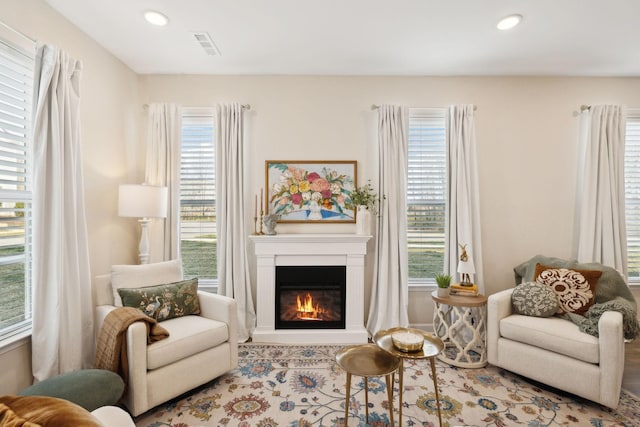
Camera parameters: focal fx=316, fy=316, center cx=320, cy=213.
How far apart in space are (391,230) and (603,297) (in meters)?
1.86

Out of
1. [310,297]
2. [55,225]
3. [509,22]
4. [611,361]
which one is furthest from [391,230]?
[55,225]

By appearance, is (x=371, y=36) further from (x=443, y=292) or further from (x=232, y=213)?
(x=443, y=292)

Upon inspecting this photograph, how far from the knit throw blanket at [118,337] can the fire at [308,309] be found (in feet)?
4.78

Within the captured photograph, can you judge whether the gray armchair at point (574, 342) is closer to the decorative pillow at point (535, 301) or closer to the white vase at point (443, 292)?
the decorative pillow at point (535, 301)

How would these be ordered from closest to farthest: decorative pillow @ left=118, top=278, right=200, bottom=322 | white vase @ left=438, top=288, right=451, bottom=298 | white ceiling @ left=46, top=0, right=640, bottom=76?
white ceiling @ left=46, top=0, right=640, bottom=76 → decorative pillow @ left=118, top=278, right=200, bottom=322 → white vase @ left=438, top=288, right=451, bottom=298

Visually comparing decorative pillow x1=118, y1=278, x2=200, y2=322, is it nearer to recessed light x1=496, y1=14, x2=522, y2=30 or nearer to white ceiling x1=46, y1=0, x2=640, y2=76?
white ceiling x1=46, y1=0, x2=640, y2=76

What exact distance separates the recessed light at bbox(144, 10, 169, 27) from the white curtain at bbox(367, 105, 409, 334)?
210 centimetres

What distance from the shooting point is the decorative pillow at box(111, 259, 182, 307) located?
8.24ft

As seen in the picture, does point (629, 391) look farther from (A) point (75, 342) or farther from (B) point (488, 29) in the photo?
(A) point (75, 342)

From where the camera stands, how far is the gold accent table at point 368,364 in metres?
1.69

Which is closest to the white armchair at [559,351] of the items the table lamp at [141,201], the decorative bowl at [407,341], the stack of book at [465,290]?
the stack of book at [465,290]

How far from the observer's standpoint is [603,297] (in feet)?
8.81

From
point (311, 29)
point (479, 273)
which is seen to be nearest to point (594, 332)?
point (479, 273)

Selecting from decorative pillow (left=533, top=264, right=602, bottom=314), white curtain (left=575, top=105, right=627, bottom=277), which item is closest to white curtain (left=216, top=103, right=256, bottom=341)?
decorative pillow (left=533, top=264, right=602, bottom=314)
